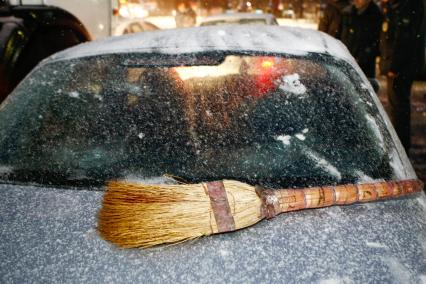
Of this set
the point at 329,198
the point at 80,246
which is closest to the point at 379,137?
the point at 329,198

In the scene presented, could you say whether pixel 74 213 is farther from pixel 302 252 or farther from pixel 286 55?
pixel 286 55

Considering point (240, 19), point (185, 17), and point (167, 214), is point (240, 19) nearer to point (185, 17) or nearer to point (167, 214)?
point (185, 17)

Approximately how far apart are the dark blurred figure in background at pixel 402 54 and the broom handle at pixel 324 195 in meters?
3.10

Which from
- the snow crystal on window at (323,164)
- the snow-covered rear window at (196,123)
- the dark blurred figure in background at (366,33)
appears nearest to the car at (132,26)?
the dark blurred figure in background at (366,33)

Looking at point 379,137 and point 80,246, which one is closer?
point 80,246

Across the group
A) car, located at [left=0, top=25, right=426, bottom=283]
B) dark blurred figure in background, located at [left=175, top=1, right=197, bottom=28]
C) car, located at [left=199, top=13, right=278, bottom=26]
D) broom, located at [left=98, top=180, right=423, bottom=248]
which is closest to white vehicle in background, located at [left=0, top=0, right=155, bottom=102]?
car, located at [left=0, top=25, right=426, bottom=283]

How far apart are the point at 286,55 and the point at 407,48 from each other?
2928 mm

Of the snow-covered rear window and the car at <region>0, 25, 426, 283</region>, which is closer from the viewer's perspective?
the car at <region>0, 25, 426, 283</region>

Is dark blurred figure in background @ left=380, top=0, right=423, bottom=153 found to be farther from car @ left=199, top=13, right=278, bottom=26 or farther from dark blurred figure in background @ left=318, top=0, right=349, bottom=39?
car @ left=199, top=13, right=278, bottom=26

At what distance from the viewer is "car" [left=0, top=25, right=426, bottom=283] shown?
1.18 meters

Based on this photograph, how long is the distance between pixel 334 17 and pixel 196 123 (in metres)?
4.48

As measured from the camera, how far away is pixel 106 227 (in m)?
1.30

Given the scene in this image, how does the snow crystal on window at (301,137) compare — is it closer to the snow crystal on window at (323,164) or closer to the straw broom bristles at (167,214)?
the snow crystal on window at (323,164)

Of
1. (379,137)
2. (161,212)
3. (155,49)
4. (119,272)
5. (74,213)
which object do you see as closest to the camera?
(119,272)
